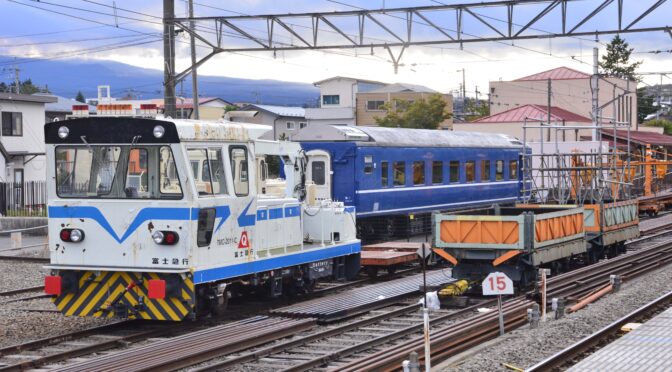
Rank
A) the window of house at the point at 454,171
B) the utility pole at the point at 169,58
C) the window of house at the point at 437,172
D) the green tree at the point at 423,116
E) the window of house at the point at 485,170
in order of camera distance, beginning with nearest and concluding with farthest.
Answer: the utility pole at the point at 169,58, the window of house at the point at 437,172, the window of house at the point at 454,171, the window of house at the point at 485,170, the green tree at the point at 423,116

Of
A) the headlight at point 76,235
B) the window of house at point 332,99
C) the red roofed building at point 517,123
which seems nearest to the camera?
the headlight at point 76,235

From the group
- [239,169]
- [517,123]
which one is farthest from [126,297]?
[517,123]

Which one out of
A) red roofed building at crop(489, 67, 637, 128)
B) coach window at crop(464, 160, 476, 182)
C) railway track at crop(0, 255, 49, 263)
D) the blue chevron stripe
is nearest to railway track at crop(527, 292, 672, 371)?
the blue chevron stripe

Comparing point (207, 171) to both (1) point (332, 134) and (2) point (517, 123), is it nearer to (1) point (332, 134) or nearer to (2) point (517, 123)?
(1) point (332, 134)

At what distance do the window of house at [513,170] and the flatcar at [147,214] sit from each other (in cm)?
2023

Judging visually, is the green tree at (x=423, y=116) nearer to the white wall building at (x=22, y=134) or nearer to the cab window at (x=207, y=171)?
the white wall building at (x=22, y=134)

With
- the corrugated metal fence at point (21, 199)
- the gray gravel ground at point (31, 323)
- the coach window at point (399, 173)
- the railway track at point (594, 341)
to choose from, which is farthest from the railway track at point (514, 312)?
the corrugated metal fence at point (21, 199)

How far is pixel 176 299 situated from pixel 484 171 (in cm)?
1963

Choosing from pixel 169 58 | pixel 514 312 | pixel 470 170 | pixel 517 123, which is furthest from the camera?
pixel 517 123

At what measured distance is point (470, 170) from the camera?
30438 mm

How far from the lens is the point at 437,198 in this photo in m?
28.3

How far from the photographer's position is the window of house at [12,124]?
44406 millimetres

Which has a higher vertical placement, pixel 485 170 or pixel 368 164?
pixel 368 164

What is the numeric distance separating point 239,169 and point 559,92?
64.5 metres
